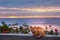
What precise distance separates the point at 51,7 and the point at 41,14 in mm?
448

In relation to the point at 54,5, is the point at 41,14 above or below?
below

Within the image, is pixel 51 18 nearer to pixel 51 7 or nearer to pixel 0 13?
pixel 51 7

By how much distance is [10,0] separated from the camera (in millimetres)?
3309

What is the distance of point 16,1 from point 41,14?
2.91 feet

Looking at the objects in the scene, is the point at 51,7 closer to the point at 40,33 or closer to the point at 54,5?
the point at 54,5

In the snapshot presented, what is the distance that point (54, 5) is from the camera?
11.4 feet

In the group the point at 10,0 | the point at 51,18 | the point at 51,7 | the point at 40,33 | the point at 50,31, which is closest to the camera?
the point at 40,33

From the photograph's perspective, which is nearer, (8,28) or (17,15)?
(8,28)

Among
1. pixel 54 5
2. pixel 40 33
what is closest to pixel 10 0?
pixel 54 5

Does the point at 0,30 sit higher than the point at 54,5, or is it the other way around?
the point at 54,5

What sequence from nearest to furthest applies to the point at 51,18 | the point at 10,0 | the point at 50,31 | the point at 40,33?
the point at 40,33
the point at 50,31
the point at 10,0
the point at 51,18

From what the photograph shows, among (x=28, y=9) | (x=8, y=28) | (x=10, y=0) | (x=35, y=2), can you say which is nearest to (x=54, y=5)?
(x=35, y=2)

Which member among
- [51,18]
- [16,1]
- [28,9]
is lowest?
[51,18]

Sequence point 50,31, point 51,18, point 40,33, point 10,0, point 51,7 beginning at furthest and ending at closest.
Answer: point 51,18 < point 51,7 < point 10,0 < point 50,31 < point 40,33
